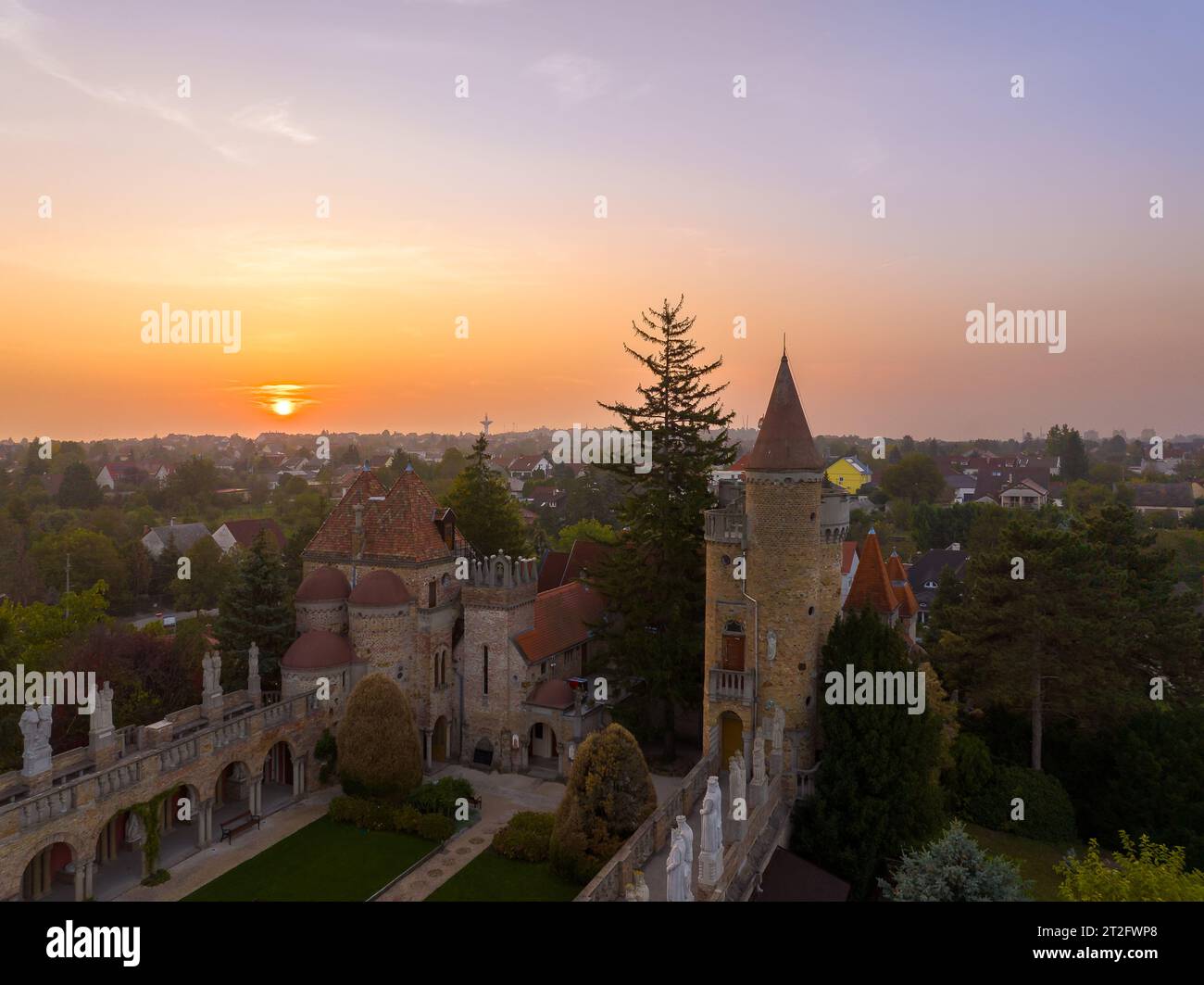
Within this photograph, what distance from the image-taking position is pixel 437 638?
32375mm

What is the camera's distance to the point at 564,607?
35.1 m

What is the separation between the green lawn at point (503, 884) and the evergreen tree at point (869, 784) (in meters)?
7.63

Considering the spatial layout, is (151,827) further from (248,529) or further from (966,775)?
(248,529)

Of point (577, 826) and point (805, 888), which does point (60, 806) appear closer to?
point (577, 826)

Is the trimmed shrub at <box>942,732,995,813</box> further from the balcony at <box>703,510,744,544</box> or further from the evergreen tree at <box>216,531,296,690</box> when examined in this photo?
the evergreen tree at <box>216,531,296,690</box>

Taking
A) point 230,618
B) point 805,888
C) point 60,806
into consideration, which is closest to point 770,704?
point 805,888

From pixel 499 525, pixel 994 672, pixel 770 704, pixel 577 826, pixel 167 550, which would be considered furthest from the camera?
pixel 167 550

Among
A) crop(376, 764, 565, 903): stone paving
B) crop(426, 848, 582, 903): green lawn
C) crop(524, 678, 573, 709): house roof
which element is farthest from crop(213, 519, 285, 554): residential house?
crop(426, 848, 582, 903): green lawn

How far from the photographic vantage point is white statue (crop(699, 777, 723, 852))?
648 inches

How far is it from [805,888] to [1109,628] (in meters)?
17.4

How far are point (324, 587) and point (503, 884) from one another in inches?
542

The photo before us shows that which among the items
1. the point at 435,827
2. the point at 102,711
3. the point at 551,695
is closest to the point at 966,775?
the point at 551,695

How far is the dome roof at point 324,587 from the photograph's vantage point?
1222 inches

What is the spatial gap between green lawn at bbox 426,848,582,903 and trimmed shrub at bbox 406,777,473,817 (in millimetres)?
2785
